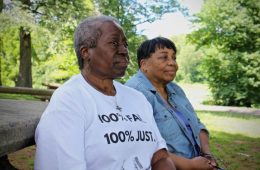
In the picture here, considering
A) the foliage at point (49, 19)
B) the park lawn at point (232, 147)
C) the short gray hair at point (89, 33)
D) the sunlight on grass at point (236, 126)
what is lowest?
the sunlight on grass at point (236, 126)

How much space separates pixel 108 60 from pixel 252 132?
29.7 ft

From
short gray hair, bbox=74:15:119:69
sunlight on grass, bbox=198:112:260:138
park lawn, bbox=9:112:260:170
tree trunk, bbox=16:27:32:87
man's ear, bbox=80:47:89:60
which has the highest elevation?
short gray hair, bbox=74:15:119:69

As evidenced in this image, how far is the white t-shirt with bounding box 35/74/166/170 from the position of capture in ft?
4.95

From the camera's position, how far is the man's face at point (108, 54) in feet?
6.30

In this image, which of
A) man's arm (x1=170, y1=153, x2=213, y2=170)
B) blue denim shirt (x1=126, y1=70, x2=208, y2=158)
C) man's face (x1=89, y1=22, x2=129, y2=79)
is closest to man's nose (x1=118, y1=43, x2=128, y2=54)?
man's face (x1=89, y1=22, x2=129, y2=79)

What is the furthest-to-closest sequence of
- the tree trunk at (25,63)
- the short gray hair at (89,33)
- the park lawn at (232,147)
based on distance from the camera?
the tree trunk at (25,63)
the park lawn at (232,147)
the short gray hair at (89,33)

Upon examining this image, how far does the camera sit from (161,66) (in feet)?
9.50

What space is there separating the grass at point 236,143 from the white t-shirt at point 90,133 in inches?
99.6

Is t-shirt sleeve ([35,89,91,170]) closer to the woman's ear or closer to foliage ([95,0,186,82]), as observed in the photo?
the woman's ear

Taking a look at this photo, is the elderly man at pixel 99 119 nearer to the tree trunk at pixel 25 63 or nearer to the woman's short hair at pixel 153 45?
the woman's short hair at pixel 153 45

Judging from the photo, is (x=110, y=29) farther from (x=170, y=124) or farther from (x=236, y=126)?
(x=236, y=126)

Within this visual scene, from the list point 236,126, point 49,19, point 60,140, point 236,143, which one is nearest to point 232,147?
point 236,143

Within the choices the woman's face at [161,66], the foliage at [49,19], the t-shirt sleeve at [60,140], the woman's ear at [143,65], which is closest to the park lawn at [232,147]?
the woman's face at [161,66]

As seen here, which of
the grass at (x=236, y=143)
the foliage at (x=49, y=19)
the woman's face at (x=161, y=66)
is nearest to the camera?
the woman's face at (x=161, y=66)
